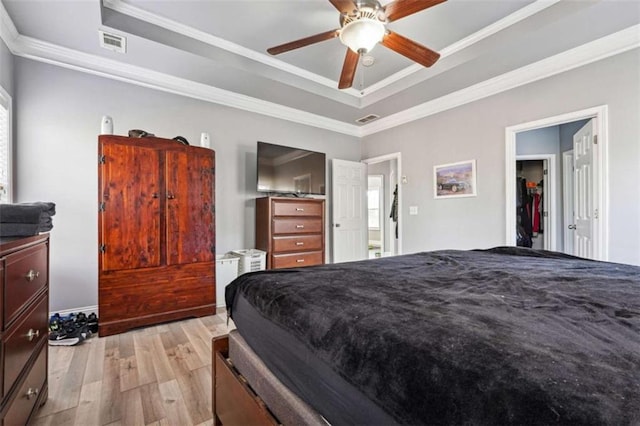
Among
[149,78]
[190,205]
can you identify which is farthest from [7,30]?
[190,205]

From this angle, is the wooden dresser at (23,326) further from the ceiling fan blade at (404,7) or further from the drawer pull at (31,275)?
the ceiling fan blade at (404,7)

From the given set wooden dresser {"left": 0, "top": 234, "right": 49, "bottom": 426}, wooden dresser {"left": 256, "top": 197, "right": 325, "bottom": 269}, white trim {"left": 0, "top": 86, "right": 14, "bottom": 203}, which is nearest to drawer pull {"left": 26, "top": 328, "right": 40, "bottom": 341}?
wooden dresser {"left": 0, "top": 234, "right": 49, "bottom": 426}

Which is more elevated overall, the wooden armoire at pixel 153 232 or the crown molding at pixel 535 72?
the crown molding at pixel 535 72

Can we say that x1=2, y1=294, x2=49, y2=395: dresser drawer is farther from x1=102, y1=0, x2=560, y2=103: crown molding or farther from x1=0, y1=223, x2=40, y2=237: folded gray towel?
x1=102, y1=0, x2=560, y2=103: crown molding

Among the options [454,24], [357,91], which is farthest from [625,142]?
[357,91]

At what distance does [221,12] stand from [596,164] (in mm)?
3634

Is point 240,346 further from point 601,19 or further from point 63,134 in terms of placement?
point 601,19

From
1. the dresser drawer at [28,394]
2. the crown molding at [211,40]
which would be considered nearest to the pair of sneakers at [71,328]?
the dresser drawer at [28,394]

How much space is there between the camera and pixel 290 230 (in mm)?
3867

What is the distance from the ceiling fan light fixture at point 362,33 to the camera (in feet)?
6.55

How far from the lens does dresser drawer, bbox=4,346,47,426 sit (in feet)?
3.77

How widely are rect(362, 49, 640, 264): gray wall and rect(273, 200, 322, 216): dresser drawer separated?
4.51 ft

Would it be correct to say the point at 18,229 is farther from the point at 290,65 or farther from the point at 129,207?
the point at 290,65

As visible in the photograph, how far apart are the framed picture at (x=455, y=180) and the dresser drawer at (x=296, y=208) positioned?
1642 mm
